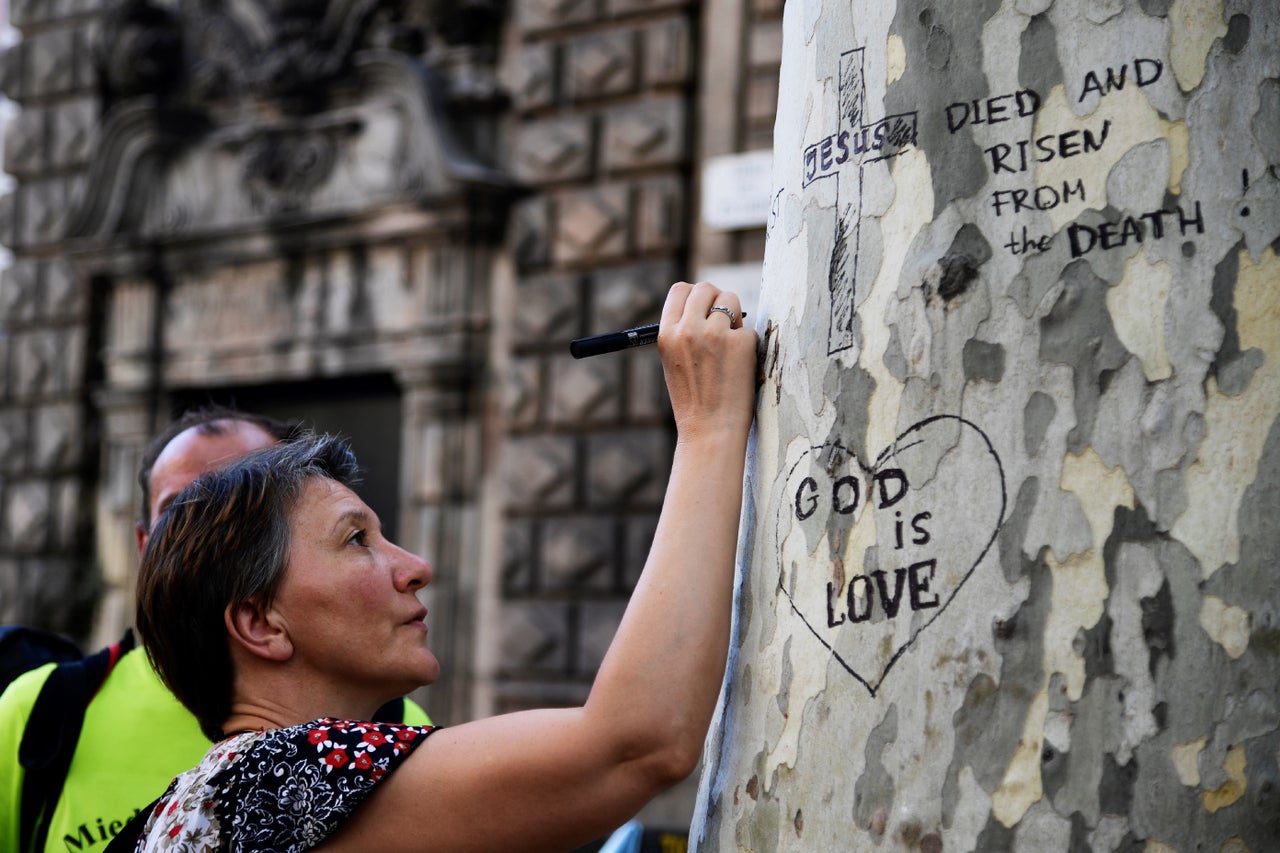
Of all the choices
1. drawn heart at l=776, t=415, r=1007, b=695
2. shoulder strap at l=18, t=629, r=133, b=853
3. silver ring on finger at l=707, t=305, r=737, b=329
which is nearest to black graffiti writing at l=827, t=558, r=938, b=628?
→ drawn heart at l=776, t=415, r=1007, b=695

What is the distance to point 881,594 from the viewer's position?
1427 mm

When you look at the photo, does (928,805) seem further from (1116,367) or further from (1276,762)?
(1116,367)

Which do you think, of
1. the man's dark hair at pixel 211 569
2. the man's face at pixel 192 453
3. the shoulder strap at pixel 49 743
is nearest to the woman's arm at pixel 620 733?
the man's dark hair at pixel 211 569

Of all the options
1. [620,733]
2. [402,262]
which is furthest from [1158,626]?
[402,262]

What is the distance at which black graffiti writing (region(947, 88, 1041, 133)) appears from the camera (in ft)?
4.69

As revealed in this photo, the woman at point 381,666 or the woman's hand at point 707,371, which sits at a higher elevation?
the woman's hand at point 707,371

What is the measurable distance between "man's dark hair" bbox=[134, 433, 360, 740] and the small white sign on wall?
490 cm

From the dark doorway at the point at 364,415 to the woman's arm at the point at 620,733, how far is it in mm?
6261

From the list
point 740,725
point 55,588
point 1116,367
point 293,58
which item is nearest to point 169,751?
point 740,725

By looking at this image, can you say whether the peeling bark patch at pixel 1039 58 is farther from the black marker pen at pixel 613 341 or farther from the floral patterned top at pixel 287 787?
the floral patterned top at pixel 287 787

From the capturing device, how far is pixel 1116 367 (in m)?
1.37

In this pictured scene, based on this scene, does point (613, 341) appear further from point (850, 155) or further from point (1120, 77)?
point (1120, 77)

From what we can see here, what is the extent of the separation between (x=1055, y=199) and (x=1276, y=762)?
51 centimetres

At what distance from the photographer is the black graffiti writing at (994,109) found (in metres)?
1.43
